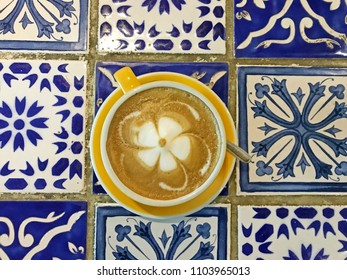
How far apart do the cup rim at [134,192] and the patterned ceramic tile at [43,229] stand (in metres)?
0.09

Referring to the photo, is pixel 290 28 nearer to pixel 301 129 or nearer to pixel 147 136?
pixel 301 129

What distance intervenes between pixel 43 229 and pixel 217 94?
279mm

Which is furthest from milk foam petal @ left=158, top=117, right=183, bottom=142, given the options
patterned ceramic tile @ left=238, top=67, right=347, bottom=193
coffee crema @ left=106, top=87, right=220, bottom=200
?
patterned ceramic tile @ left=238, top=67, right=347, bottom=193

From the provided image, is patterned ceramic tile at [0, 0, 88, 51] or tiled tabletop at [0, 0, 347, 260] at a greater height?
patterned ceramic tile at [0, 0, 88, 51]

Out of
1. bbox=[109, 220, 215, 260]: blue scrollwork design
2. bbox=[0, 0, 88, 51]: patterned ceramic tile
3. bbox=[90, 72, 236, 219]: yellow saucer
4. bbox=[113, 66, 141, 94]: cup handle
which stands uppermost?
bbox=[0, 0, 88, 51]: patterned ceramic tile

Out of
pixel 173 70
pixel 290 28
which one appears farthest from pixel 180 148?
pixel 290 28

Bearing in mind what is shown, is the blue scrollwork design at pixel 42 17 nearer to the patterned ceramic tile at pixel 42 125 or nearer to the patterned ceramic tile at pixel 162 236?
the patterned ceramic tile at pixel 42 125

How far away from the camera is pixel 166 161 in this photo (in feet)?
1.89

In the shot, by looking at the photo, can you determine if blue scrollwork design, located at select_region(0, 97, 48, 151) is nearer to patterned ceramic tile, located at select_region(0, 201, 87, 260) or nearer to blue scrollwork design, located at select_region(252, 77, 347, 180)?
patterned ceramic tile, located at select_region(0, 201, 87, 260)

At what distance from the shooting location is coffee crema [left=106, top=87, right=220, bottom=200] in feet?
1.89

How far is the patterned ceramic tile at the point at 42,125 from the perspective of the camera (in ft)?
2.12

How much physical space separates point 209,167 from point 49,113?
0.72ft

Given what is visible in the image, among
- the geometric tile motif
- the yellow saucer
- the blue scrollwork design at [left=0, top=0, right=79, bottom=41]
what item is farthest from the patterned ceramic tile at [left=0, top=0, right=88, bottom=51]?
the geometric tile motif

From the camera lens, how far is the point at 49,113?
0.65 meters
